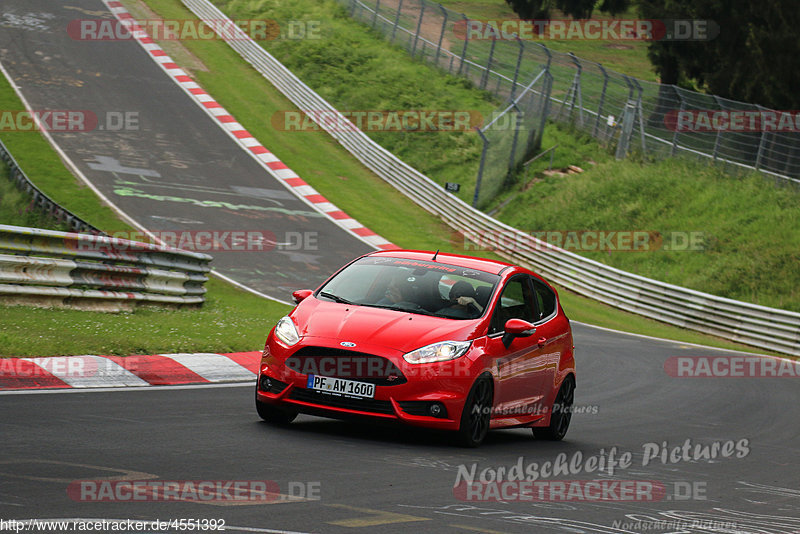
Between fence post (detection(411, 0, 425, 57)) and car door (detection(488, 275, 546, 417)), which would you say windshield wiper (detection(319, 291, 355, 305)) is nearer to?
car door (detection(488, 275, 546, 417))

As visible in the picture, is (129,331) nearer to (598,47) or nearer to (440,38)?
(440,38)

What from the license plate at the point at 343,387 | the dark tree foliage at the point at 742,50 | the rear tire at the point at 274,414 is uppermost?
Result: the dark tree foliage at the point at 742,50

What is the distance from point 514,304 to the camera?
941 cm

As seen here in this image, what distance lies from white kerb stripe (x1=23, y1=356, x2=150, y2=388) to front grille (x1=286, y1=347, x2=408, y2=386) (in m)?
2.39

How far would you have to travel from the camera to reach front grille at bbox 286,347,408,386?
8008 mm

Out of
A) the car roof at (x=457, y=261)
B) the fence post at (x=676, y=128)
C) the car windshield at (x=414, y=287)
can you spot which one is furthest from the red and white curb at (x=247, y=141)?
the car windshield at (x=414, y=287)

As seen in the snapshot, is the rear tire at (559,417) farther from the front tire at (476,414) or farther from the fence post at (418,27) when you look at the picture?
the fence post at (418,27)

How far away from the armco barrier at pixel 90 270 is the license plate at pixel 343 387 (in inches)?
239

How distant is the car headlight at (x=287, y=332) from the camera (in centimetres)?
833

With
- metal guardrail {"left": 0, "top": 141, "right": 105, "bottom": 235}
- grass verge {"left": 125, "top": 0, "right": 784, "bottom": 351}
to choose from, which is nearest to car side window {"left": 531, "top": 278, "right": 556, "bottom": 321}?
metal guardrail {"left": 0, "top": 141, "right": 105, "bottom": 235}

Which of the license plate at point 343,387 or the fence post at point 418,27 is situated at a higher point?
the fence post at point 418,27

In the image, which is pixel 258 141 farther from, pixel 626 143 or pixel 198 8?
pixel 198 8

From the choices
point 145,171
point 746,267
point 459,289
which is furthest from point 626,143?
point 459,289

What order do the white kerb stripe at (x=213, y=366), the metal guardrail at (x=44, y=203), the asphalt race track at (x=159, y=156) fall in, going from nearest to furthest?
1. the white kerb stripe at (x=213, y=366)
2. the metal guardrail at (x=44, y=203)
3. the asphalt race track at (x=159, y=156)
